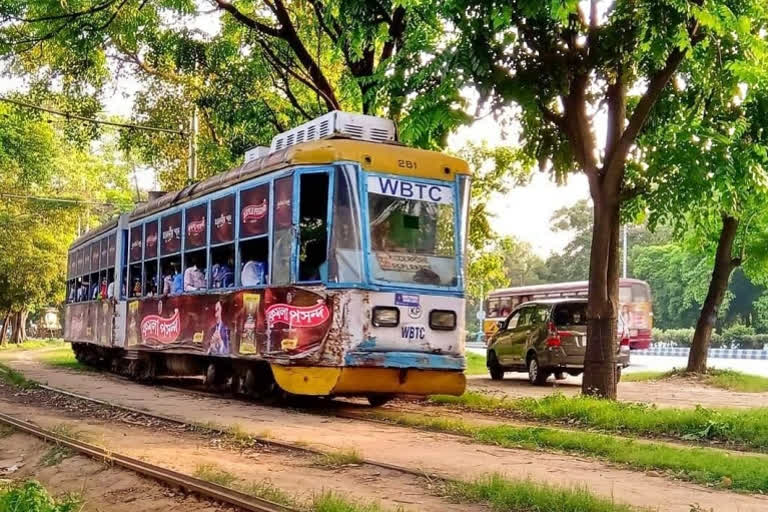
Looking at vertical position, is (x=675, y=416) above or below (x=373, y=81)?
below

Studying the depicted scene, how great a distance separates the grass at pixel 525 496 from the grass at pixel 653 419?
411cm

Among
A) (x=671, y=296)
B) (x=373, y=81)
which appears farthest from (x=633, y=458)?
(x=671, y=296)

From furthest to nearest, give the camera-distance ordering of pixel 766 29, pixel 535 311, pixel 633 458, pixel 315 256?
pixel 535 311
pixel 766 29
pixel 315 256
pixel 633 458

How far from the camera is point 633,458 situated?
8.27 metres

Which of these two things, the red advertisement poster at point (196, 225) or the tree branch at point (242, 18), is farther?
→ the tree branch at point (242, 18)

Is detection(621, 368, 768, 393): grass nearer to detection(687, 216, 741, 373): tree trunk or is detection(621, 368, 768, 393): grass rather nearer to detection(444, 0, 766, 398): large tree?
detection(687, 216, 741, 373): tree trunk

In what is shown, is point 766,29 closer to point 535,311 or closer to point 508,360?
point 535,311

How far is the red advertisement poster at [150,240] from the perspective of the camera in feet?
55.6

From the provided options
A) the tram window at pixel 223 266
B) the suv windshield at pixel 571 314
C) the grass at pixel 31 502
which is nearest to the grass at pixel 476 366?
the suv windshield at pixel 571 314

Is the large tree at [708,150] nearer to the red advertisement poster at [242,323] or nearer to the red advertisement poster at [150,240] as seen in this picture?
the red advertisement poster at [242,323]

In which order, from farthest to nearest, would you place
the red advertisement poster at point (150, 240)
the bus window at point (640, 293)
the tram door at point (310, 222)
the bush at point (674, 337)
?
the bush at point (674, 337)
the bus window at point (640, 293)
the red advertisement poster at point (150, 240)
the tram door at point (310, 222)

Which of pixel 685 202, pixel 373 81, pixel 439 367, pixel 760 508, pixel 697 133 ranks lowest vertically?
pixel 760 508

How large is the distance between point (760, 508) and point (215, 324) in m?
9.18

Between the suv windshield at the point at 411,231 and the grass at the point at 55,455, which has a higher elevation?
the suv windshield at the point at 411,231
